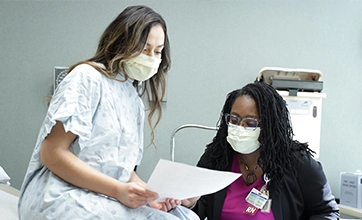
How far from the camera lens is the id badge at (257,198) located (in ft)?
5.15

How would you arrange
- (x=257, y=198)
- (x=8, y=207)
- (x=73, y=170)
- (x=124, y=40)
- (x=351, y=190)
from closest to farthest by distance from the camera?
(x=73, y=170)
(x=124, y=40)
(x=257, y=198)
(x=8, y=207)
(x=351, y=190)

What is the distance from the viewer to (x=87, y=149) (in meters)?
0.89

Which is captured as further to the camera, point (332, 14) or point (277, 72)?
point (332, 14)

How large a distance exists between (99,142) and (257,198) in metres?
0.87

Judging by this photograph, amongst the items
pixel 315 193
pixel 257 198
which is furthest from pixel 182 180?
pixel 315 193

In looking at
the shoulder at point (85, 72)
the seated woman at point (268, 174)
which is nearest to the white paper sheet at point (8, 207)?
the seated woman at point (268, 174)

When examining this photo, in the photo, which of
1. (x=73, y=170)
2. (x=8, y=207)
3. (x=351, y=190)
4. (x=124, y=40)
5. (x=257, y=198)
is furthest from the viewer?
(x=351, y=190)

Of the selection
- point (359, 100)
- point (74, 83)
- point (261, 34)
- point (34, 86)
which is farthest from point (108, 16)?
point (74, 83)

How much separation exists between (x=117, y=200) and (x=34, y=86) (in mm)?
2405

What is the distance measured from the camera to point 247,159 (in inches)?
68.4

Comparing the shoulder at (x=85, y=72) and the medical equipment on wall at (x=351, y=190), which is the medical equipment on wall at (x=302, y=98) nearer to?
the medical equipment on wall at (x=351, y=190)

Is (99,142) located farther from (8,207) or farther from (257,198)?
(8,207)

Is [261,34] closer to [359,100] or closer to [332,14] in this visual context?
[332,14]

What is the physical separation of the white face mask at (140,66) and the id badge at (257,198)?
29.4 inches
